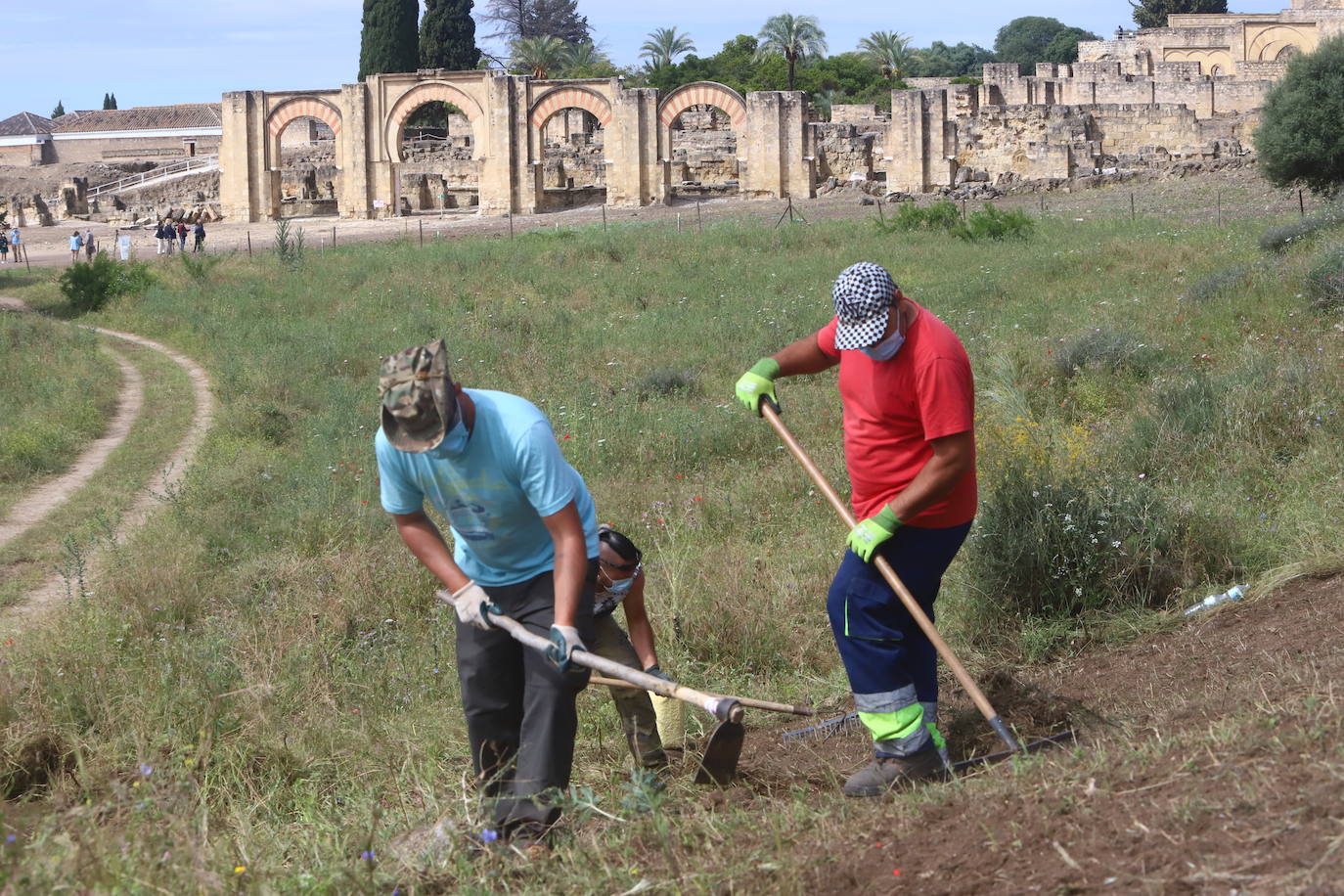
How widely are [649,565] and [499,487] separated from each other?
11.3ft

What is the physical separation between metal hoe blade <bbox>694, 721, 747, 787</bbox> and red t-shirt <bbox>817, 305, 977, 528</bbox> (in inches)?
34.3

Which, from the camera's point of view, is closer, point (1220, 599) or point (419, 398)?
point (419, 398)

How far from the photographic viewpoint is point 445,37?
5050cm

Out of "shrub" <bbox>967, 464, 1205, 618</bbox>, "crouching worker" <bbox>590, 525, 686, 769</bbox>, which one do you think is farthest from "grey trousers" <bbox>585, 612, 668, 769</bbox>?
"shrub" <bbox>967, 464, 1205, 618</bbox>

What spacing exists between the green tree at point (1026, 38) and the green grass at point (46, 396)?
8161cm

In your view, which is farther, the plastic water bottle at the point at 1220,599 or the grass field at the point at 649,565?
the plastic water bottle at the point at 1220,599

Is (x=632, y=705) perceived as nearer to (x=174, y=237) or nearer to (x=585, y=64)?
(x=174, y=237)

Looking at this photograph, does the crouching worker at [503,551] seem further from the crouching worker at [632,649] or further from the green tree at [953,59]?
the green tree at [953,59]

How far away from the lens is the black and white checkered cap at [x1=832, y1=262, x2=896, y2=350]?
13.1ft

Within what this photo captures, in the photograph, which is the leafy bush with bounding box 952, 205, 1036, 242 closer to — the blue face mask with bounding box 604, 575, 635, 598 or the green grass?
the green grass

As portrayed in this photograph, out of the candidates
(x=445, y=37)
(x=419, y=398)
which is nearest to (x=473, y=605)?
(x=419, y=398)

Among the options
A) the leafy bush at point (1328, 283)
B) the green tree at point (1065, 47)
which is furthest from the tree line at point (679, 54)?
the leafy bush at point (1328, 283)

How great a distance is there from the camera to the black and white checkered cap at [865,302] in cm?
400

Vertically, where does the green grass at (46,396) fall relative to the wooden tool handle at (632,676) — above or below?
above
